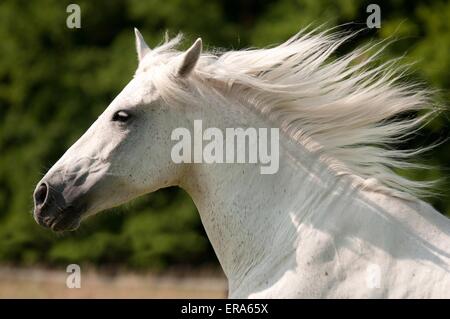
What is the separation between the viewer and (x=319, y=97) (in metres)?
4.07

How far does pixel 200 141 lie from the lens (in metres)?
4.04

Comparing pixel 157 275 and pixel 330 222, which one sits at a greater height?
pixel 330 222

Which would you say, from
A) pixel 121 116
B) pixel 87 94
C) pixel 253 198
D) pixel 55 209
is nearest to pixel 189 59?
pixel 121 116

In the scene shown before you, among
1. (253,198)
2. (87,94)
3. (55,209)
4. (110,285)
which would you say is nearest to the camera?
(253,198)

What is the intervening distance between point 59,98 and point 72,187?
932 cm

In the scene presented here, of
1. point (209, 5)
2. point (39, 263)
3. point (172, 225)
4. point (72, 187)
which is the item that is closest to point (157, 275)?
point (172, 225)

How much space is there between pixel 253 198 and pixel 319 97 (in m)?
0.58

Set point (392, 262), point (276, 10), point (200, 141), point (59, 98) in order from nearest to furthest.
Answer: point (392, 262) → point (200, 141) → point (276, 10) → point (59, 98)

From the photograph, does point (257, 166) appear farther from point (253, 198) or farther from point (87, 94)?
point (87, 94)

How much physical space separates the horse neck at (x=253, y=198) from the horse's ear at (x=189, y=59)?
0.20m

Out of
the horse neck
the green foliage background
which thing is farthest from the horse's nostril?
the green foliage background

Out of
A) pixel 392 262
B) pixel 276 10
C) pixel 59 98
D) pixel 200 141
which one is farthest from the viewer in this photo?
pixel 59 98

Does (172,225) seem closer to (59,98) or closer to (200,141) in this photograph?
(59,98)

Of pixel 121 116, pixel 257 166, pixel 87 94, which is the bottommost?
pixel 257 166
